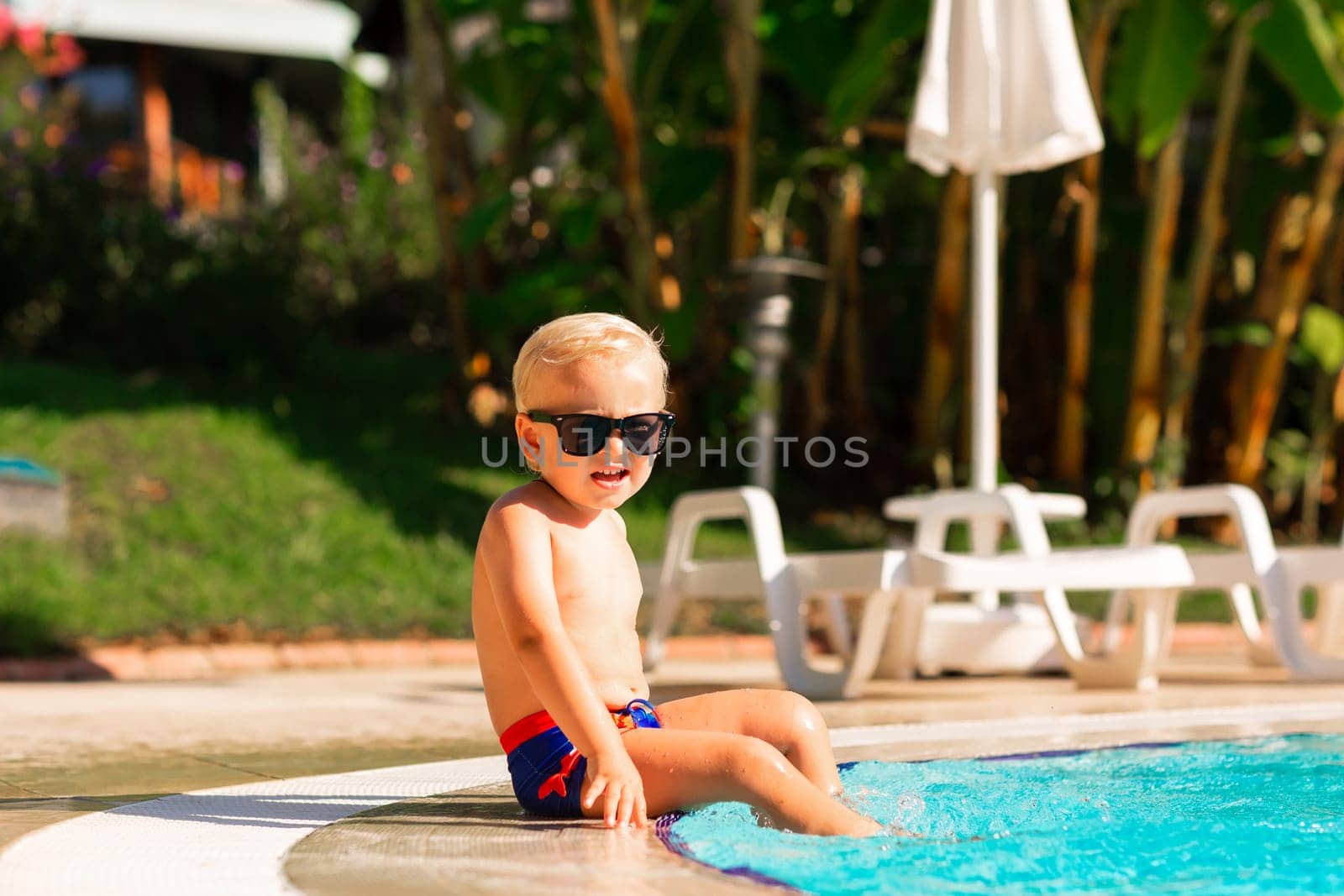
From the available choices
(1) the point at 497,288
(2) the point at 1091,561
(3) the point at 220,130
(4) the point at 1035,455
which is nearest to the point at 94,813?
(2) the point at 1091,561

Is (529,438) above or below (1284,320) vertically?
below

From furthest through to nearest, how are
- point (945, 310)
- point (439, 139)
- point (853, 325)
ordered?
1. point (853, 325)
2. point (439, 139)
3. point (945, 310)

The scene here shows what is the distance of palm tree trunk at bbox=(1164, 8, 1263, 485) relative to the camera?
9422 mm

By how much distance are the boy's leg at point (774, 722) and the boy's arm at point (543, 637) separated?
0.73 ft

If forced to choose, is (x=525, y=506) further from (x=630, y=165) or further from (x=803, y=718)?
(x=630, y=165)

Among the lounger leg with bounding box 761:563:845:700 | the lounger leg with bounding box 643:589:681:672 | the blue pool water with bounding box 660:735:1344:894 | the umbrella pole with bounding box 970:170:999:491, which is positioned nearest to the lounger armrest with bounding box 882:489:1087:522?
the umbrella pole with bounding box 970:170:999:491

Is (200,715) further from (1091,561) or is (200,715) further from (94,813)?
(1091,561)

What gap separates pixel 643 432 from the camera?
2.72 metres

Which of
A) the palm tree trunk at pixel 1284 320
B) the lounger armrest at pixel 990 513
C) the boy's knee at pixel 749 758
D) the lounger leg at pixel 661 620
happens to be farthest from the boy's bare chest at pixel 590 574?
the palm tree trunk at pixel 1284 320

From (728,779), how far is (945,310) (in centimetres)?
790

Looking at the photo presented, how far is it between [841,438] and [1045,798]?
27.8ft

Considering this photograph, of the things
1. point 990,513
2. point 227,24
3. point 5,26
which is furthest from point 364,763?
point 227,24

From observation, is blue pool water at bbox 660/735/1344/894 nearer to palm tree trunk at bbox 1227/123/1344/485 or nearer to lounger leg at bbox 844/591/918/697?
lounger leg at bbox 844/591/918/697

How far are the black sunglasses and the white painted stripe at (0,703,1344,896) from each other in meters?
0.75
